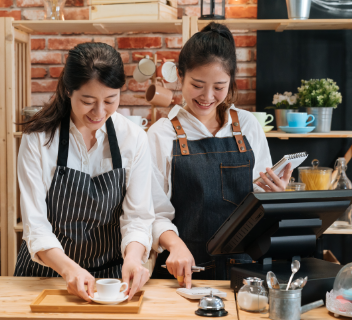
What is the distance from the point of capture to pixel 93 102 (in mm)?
1336

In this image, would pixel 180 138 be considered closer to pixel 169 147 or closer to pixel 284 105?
pixel 169 147

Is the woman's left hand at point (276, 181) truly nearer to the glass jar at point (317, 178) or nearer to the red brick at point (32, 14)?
the glass jar at point (317, 178)

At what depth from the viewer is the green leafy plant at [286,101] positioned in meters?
2.37

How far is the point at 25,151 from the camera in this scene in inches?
54.6

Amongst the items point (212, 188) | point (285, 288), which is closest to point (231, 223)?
point (285, 288)

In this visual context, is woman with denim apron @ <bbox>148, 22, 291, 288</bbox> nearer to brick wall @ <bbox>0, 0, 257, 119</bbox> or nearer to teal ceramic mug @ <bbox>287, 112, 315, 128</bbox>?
teal ceramic mug @ <bbox>287, 112, 315, 128</bbox>

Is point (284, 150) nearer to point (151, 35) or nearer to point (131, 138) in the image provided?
point (151, 35)

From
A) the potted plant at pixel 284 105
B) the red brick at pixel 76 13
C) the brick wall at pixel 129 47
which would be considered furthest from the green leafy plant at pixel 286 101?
the red brick at pixel 76 13

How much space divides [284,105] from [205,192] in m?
1.00

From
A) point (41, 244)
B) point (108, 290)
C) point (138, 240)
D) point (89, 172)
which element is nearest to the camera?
point (108, 290)

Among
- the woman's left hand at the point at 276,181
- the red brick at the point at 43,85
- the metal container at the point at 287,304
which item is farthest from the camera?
the red brick at the point at 43,85

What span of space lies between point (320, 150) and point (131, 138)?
152cm

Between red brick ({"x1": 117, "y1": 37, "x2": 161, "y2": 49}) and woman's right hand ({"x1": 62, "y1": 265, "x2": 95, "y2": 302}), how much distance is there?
5.57ft

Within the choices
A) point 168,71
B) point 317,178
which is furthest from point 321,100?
point 168,71
